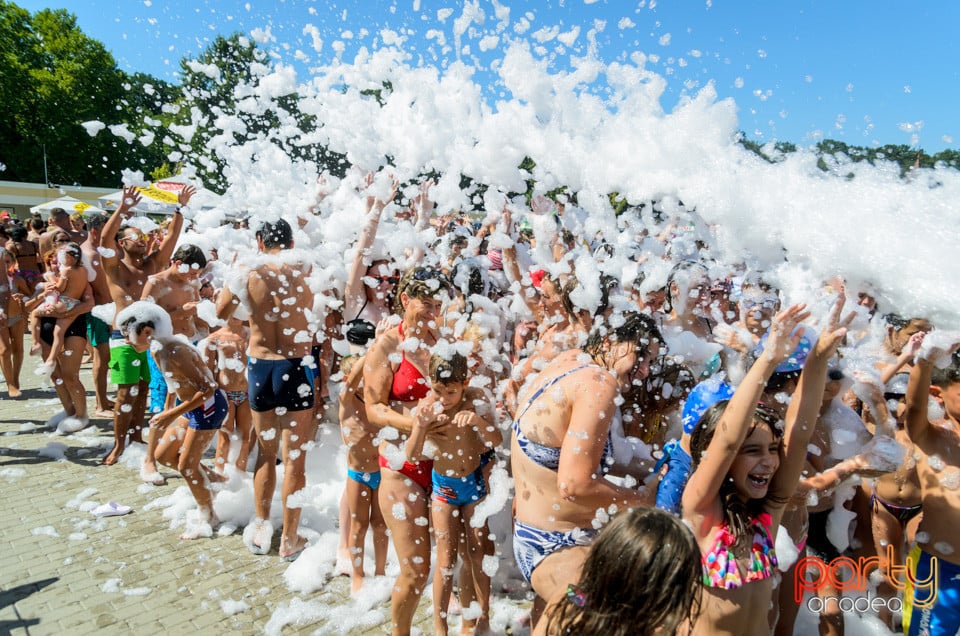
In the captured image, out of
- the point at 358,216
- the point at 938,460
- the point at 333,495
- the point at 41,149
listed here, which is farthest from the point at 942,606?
the point at 41,149

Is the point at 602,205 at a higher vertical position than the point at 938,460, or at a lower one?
higher

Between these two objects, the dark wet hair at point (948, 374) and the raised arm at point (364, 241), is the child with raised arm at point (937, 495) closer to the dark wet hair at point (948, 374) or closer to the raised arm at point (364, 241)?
the dark wet hair at point (948, 374)

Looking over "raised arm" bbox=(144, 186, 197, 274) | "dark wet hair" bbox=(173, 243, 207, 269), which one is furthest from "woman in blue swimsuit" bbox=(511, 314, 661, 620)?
"raised arm" bbox=(144, 186, 197, 274)

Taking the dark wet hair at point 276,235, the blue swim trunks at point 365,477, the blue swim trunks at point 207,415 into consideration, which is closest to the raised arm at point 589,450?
the blue swim trunks at point 365,477

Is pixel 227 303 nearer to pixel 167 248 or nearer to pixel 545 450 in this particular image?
pixel 167 248

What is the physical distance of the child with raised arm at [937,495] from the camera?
8.34ft

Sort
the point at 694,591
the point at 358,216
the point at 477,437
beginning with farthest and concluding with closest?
the point at 358,216 < the point at 477,437 < the point at 694,591

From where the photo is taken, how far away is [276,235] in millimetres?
4152

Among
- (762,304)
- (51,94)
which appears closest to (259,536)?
(762,304)

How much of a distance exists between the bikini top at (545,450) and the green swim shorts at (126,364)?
4.64 metres

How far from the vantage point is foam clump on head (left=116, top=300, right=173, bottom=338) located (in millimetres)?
4191

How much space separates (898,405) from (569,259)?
227 cm

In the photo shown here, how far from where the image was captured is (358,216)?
5.57 meters

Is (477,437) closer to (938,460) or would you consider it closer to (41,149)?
(938,460)
